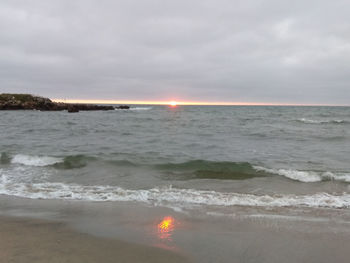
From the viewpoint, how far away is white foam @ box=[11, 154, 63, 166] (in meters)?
11.3

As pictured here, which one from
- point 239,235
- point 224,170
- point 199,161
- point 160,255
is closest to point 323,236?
point 239,235

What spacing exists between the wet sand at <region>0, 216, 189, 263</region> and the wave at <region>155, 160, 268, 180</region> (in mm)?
5017

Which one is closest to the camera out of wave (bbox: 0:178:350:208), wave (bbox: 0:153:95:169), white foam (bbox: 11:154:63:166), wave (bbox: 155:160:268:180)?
wave (bbox: 0:178:350:208)

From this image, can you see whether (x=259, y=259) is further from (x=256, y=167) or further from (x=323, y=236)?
(x=256, y=167)

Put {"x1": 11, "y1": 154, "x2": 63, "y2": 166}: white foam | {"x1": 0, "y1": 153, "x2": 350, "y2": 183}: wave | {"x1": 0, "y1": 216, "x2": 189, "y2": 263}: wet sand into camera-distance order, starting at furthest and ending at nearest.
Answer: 1. {"x1": 11, "y1": 154, "x2": 63, "y2": 166}: white foam
2. {"x1": 0, "y1": 153, "x2": 350, "y2": 183}: wave
3. {"x1": 0, "y1": 216, "x2": 189, "y2": 263}: wet sand

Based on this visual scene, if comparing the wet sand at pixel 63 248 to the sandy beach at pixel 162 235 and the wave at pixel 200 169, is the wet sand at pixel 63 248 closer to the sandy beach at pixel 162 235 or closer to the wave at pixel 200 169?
the sandy beach at pixel 162 235

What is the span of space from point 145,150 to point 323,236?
10341 mm

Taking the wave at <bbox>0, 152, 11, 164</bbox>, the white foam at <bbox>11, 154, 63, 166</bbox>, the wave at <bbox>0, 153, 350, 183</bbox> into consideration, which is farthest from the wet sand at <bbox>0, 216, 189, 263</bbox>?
the wave at <bbox>0, 152, 11, 164</bbox>

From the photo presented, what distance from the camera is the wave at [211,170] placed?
31.2 ft

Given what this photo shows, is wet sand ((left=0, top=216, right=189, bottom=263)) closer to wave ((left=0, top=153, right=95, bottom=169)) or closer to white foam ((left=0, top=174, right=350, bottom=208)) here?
white foam ((left=0, top=174, right=350, bottom=208))

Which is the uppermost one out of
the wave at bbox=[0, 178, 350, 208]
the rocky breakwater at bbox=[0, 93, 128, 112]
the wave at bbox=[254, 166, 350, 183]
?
the rocky breakwater at bbox=[0, 93, 128, 112]

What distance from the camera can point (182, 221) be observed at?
5410mm

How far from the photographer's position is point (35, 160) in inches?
457

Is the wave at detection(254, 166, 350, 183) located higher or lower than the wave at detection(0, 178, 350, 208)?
higher
